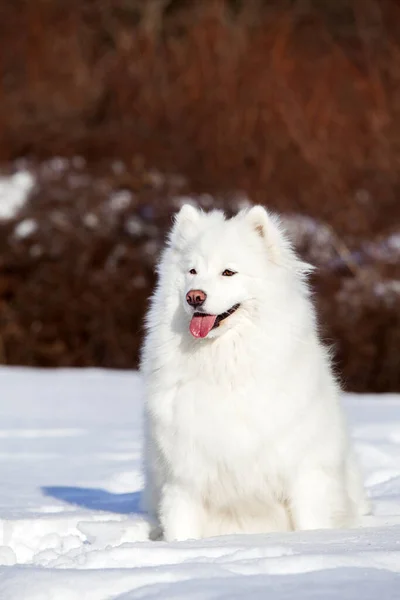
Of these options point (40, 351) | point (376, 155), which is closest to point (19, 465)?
point (40, 351)

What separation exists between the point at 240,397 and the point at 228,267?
22.1 inches

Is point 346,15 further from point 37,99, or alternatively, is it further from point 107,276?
point 107,276

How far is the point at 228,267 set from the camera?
471 cm

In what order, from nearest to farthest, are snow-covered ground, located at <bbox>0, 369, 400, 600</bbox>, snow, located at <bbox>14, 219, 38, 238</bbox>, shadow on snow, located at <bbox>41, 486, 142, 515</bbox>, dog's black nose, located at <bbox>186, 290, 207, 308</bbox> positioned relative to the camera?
snow-covered ground, located at <bbox>0, 369, 400, 600</bbox> < dog's black nose, located at <bbox>186, 290, 207, 308</bbox> < shadow on snow, located at <bbox>41, 486, 142, 515</bbox> < snow, located at <bbox>14, 219, 38, 238</bbox>

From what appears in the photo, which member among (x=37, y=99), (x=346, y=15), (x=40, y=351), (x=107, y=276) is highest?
(x=346, y=15)

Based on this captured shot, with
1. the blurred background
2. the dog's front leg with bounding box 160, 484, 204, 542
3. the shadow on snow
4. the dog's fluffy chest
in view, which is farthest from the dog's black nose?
the blurred background

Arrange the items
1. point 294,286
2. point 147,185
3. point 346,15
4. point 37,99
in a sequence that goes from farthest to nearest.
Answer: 1. point 346,15
2. point 37,99
3. point 147,185
4. point 294,286

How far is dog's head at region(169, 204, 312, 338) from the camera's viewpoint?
4613 mm

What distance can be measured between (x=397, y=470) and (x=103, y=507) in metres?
1.90

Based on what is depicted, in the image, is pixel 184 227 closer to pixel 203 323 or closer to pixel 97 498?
pixel 203 323

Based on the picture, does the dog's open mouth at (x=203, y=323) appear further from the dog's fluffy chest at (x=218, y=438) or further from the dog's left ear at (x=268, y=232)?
the dog's left ear at (x=268, y=232)

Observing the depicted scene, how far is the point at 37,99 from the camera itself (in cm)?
1639

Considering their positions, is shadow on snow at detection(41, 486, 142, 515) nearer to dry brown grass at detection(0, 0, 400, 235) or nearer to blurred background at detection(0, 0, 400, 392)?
blurred background at detection(0, 0, 400, 392)

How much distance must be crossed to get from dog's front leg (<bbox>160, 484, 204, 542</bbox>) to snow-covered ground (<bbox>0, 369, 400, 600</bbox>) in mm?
245
